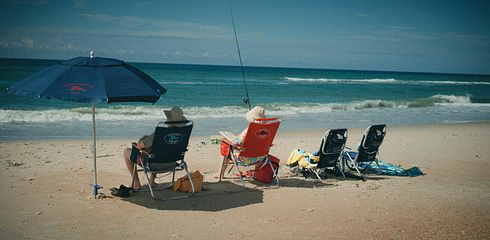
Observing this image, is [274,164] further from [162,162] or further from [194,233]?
[194,233]

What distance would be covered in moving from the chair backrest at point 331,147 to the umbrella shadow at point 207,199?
1.21 metres

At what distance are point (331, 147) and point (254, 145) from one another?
1.26m

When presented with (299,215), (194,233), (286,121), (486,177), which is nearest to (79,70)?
(194,233)

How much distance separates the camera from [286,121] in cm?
1638

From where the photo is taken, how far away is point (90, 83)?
5.16 metres

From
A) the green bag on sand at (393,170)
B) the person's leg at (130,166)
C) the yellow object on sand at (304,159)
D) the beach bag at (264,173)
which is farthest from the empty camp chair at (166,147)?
the green bag on sand at (393,170)

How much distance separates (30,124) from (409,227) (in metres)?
11.6

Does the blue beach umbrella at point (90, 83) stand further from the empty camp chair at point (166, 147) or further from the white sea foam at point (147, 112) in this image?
the white sea foam at point (147, 112)

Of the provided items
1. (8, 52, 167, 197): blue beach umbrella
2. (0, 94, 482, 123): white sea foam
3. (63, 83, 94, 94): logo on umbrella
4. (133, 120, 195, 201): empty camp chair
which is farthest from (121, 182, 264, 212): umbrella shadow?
(0, 94, 482, 123): white sea foam

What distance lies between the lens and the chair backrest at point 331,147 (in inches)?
273

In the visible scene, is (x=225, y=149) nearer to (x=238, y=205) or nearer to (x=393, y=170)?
(x=238, y=205)

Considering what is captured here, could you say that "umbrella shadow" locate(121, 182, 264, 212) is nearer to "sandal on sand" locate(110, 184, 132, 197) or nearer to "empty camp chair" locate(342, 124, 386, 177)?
"sandal on sand" locate(110, 184, 132, 197)

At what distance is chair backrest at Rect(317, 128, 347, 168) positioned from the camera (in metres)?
6.93

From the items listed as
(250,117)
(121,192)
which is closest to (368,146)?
(250,117)
